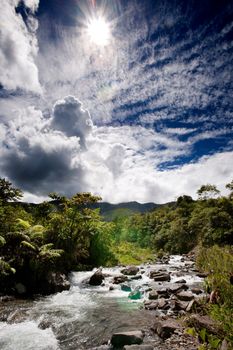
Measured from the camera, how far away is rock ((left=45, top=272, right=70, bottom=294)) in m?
17.1

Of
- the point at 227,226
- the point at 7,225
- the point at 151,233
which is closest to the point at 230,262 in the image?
the point at 7,225

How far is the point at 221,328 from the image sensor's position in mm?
8102

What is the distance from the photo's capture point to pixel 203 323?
891 centimetres

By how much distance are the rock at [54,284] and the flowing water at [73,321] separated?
1.95ft

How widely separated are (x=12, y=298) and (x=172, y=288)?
31.1 feet

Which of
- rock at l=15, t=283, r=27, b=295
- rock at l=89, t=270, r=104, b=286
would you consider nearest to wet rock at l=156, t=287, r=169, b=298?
rock at l=89, t=270, r=104, b=286

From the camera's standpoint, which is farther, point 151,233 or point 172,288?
point 151,233

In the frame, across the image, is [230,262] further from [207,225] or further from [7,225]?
[207,225]

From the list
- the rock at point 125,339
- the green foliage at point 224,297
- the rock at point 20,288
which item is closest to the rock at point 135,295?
the green foliage at point 224,297

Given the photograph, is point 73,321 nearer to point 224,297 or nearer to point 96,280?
point 224,297

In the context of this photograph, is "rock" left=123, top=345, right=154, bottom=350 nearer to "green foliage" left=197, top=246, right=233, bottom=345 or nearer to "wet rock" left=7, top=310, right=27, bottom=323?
"green foliage" left=197, top=246, right=233, bottom=345

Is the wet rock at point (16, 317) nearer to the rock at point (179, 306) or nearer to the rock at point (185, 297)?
the rock at point (179, 306)

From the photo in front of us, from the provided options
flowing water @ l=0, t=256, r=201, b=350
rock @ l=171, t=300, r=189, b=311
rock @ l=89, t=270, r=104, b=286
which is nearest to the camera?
flowing water @ l=0, t=256, r=201, b=350

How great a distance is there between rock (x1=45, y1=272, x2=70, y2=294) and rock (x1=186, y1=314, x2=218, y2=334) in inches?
401
